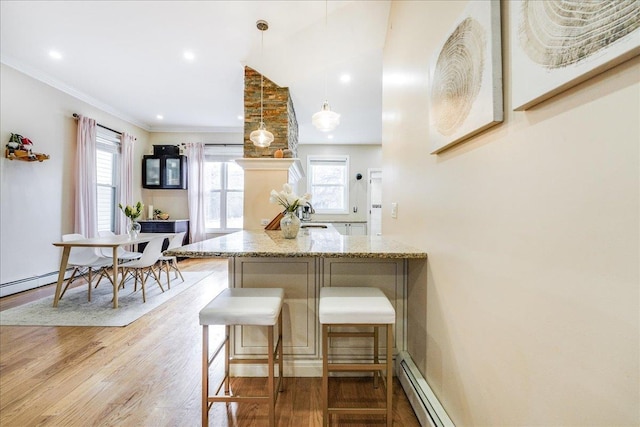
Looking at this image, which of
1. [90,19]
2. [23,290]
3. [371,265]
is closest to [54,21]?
[90,19]

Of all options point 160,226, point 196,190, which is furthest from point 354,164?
point 160,226

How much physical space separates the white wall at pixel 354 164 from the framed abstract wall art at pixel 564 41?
21.0 ft

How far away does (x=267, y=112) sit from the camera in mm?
3928

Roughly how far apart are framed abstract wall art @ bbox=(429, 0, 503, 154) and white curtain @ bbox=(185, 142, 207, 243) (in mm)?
6050

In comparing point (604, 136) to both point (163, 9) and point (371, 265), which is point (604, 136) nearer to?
point (371, 265)

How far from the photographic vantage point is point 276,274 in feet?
6.16

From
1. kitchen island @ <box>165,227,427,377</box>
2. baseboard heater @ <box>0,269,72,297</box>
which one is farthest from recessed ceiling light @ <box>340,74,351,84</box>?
baseboard heater @ <box>0,269,72,297</box>

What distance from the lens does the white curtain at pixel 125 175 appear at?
220 inches

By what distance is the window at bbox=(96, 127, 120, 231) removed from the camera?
5.16 metres

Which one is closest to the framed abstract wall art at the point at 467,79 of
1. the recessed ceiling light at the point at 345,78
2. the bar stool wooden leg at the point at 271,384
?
the bar stool wooden leg at the point at 271,384

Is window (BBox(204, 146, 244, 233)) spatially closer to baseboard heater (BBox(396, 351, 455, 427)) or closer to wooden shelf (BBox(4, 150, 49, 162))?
wooden shelf (BBox(4, 150, 49, 162))

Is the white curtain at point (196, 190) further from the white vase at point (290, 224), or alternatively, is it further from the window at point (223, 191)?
the white vase at point (290, 224)

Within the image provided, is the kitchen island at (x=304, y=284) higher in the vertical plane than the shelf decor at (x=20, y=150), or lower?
lower

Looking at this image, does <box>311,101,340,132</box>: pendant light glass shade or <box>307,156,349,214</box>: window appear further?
<box>307,156,349,214</box>: window
